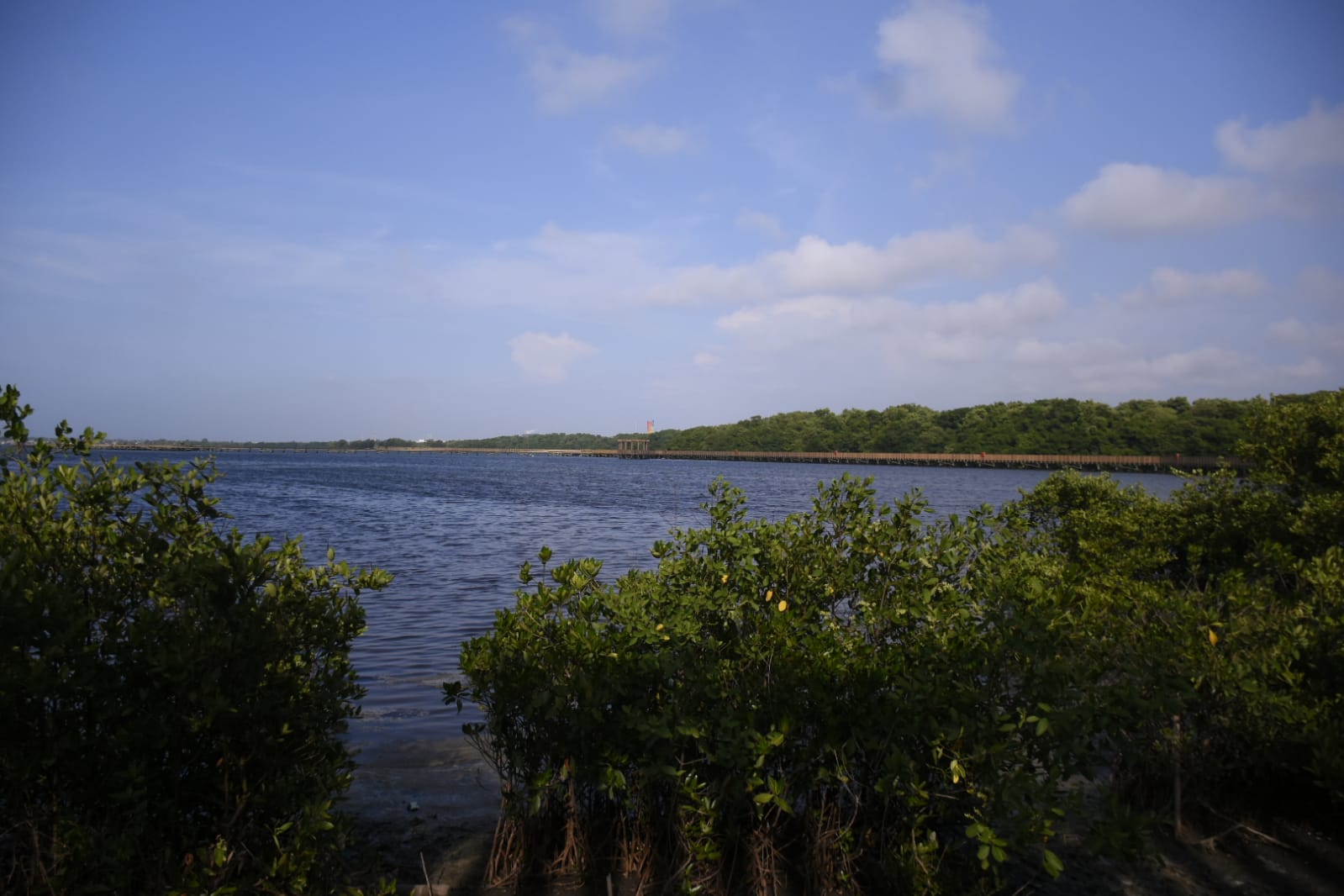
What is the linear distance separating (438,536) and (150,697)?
89.9 ft

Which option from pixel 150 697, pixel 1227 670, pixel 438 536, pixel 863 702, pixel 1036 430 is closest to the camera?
pixel 150 697

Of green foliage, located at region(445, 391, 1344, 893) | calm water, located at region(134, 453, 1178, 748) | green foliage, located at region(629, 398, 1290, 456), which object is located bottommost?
calm water, located at region(134, 453, 1178, 748)

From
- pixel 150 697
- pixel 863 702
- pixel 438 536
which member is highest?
pixel 150 697

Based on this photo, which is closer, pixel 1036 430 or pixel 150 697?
pixel 150 697

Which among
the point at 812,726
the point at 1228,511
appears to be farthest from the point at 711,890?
the point at 1228,511

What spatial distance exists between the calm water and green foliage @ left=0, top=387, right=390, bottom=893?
893 millimetres

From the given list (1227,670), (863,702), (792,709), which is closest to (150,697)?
(792,709)

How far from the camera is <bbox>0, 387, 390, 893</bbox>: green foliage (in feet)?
13.1

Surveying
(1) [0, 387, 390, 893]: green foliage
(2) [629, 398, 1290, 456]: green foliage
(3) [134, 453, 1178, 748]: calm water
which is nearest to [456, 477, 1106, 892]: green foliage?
(1) [0, 387, 390, 893]: green foliage

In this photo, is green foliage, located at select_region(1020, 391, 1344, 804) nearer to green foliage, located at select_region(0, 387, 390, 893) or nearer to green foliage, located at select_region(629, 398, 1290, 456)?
green foliage, located at select_region(0, 387, 390, 893)

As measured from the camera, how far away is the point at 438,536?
30.8m

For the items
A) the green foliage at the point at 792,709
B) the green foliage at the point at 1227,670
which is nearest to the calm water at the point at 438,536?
the green foliage at the point at 792,709

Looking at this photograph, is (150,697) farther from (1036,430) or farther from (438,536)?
(1036,430)

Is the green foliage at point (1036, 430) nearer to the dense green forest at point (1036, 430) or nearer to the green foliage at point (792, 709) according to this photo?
the dense green forest at point (1036, 430)
